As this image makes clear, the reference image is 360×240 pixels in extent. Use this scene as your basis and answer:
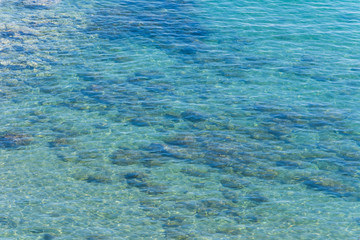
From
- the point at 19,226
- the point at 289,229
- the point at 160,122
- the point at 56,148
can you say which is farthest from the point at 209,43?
the point at 19,226

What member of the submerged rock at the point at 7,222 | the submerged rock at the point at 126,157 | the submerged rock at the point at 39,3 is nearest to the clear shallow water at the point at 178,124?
the submerged rock at the point at 126,157

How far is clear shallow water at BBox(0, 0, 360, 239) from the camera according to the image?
21.6 m

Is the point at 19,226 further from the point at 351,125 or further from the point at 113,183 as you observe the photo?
the point at 351,125

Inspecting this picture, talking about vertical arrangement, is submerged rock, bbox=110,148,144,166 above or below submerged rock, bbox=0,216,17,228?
above

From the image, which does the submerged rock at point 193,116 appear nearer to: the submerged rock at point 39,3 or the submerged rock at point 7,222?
the submerged rock at point 7,222

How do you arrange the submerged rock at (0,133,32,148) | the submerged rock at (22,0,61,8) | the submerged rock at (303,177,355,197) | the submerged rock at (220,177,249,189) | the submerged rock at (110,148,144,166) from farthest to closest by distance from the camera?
the submerged rock at (22,0,61,8)
the submerged rock at (0,133,32,148)
the submerged rock at (110,148,144,166)
the submerged rock at (220,177,249,189)
the submerged rock at (303,177,355,197)

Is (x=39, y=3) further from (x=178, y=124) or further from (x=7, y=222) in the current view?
(x=7, y=222)

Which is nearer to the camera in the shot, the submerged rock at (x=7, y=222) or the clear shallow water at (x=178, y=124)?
the submerged rock at (x=7, y=222)

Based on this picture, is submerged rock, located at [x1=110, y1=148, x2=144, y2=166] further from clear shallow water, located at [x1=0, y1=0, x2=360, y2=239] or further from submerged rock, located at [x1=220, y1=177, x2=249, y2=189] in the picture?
submerged rock, located at [x1=220, y1=177, x2=249, y2=189]

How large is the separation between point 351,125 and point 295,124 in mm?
4111

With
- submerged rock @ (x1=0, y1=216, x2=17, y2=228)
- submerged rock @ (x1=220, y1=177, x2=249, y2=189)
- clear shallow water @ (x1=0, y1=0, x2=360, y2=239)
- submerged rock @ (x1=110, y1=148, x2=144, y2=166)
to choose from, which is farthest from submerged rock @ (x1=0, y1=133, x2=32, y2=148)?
submerged rock @ (x1=220, y1=177, x2=249, y2=189)

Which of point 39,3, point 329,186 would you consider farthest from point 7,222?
point 39,3

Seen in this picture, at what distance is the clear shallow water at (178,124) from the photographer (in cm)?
2162

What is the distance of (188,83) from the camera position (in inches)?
Result: 1302
